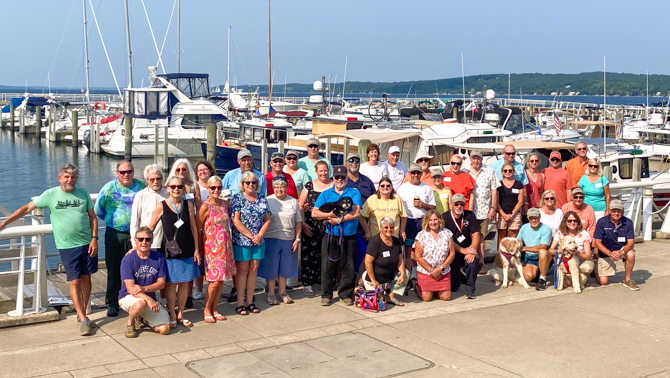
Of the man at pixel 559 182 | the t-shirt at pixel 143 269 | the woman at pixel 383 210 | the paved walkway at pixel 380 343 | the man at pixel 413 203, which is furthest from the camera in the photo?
the man at pixel 559 182

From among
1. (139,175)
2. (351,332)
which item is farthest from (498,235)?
(139,175)

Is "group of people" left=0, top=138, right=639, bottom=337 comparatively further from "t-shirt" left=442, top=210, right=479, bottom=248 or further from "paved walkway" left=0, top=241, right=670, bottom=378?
"paved walkway" left=0, top=241, right=670, bottom=378

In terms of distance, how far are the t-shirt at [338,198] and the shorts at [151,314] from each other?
2.06 m

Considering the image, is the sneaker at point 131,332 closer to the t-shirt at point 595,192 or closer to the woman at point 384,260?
the woman at point 384,260

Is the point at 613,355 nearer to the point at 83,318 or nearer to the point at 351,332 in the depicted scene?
the point at 351,332

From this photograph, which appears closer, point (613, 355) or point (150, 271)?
point (613, 355)

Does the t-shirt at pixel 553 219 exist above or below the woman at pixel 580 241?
above

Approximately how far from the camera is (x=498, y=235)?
32.0ft

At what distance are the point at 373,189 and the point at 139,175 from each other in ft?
92.7

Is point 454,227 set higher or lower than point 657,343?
higher

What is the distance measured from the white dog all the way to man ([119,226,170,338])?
4.57 meters

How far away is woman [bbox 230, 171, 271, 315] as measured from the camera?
24.7 feet

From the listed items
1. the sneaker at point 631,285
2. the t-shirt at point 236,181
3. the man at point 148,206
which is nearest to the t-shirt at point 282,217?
the t-shirt at point 236,181

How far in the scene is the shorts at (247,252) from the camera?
7586 mm
